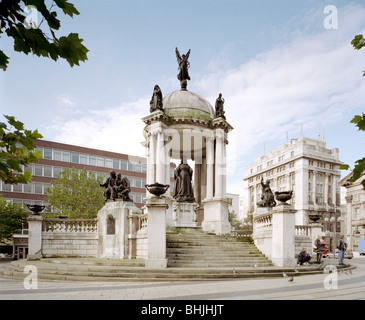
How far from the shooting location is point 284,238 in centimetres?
1600

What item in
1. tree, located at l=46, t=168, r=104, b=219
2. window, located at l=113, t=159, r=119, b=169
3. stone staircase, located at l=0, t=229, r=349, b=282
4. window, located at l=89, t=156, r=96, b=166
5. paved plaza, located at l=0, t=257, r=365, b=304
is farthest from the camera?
window, located at l=113, t=159, r=119, b=169

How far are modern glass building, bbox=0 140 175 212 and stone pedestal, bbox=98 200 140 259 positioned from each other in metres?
39.0

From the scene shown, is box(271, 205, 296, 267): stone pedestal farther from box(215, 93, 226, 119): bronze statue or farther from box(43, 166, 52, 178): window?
box(43, 166, 52, 178): window

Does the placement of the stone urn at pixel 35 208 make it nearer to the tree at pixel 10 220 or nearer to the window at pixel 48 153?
the tree at pixel 10 220

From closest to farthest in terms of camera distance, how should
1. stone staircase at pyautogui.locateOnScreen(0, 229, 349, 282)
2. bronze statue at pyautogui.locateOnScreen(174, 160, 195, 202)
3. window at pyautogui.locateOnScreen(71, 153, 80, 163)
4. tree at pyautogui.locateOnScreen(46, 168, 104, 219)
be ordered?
stone staircase at pyautogui.locateOnScreen(0, 229, 349, 282) → bronze statue at pyautogui.locateOnScreen(174, 160, 195, 202) → tree at pyautogui.locateOnScreen(46, 168, 104, 219) → window at pyautogui.locateOnScreen(71, 153, 80, 163)

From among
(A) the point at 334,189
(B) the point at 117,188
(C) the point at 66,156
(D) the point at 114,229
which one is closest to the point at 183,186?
(B) the point at 117,188

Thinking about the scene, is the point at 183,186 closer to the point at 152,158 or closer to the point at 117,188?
the point at 152,158

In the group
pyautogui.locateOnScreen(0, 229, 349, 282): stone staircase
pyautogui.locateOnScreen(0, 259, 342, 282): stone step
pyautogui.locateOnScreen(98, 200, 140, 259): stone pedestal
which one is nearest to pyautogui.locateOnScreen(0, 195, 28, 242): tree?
pyautogui.locateOnScreen(98, 200, 140, 259): stone pedestal

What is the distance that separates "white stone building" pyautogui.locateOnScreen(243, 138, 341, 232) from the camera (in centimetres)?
9038

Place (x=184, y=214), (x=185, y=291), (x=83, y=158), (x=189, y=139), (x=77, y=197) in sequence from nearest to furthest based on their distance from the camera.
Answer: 1. (x=185, y=291)
2. (x=184, y=214)
3. (x=189, y=139)
4. (x=77, y=197)
5. (x=83, y=158)

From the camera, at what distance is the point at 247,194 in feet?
372

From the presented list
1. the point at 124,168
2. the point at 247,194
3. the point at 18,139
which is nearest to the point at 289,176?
the point at 247,194

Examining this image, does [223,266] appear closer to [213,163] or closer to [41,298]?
[41,298]

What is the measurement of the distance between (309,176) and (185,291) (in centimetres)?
8854
